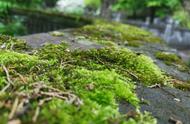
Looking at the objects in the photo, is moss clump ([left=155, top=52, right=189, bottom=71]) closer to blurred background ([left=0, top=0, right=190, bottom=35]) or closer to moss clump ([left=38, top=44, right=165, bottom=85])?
moss clump ([left=38, top=44, right=165, bottom=85])

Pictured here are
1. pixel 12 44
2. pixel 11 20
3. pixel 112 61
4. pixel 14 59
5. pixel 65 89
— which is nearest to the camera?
pixel 65 89

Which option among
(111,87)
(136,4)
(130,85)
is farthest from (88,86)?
(136,4)

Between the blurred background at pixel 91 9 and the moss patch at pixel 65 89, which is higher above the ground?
the moss patch at pixel 65 89

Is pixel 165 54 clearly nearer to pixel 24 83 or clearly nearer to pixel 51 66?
pixel 51 66

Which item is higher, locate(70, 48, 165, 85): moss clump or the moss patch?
the moss patch

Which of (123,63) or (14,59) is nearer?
(14,59)

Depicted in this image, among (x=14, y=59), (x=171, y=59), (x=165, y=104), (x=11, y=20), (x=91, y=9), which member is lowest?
(x=91, y=9)

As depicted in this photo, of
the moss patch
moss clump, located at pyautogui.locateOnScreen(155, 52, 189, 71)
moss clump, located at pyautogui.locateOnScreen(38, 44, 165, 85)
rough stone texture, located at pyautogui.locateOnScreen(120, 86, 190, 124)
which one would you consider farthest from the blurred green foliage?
rough stone texture, located at pyautogui.locateOnScreen(120, 86, 190, 124)

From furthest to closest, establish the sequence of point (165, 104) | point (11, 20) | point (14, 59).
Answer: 1. point (11, 20)
2. point (14, 59)
3. point (165, 104)

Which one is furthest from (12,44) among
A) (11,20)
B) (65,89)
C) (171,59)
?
(11,20)

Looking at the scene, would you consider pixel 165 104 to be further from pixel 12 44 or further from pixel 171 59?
pixel 171 59

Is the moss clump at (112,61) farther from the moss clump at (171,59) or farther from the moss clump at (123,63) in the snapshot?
the moss clump at (171,59)

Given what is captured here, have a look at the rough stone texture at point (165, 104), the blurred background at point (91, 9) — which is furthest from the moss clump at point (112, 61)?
the blurred background at point (91, 9)

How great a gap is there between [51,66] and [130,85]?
0.49 meters
